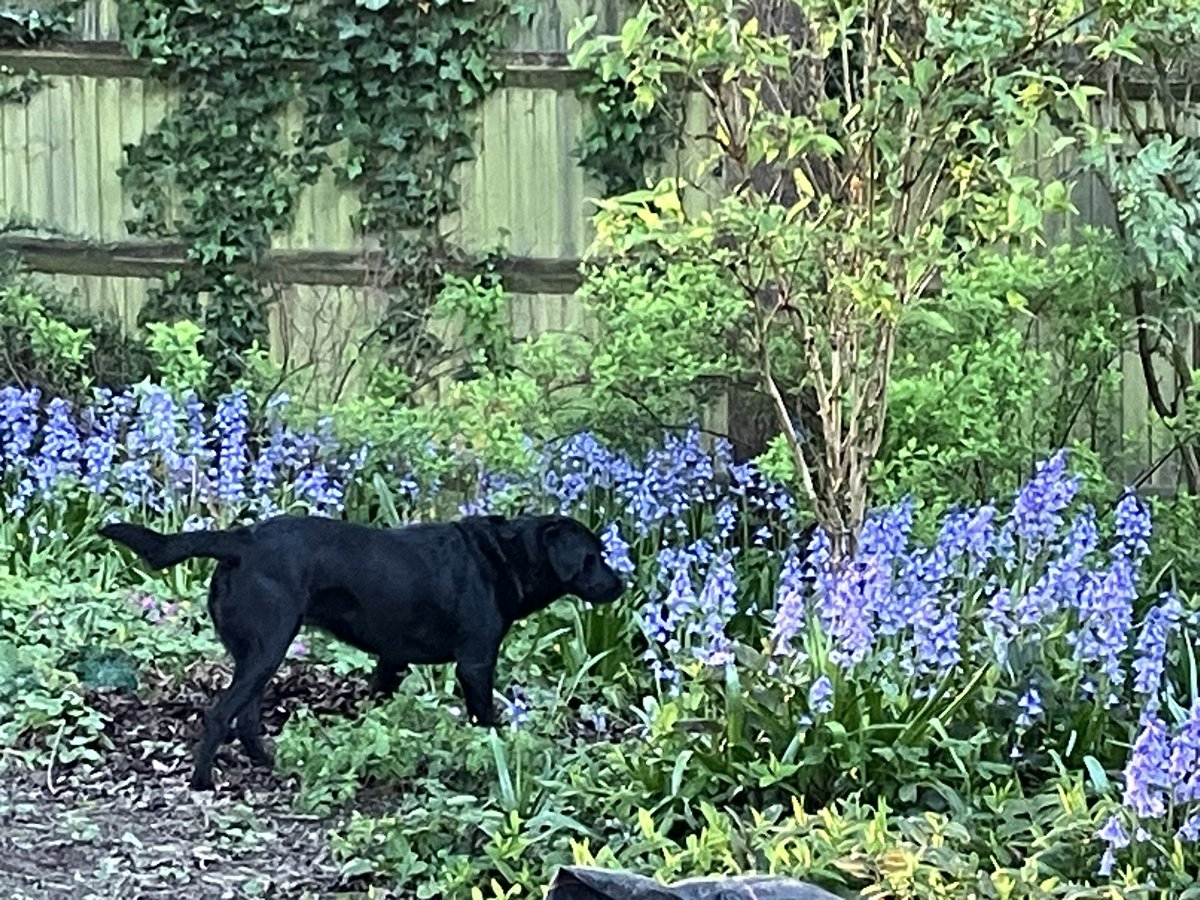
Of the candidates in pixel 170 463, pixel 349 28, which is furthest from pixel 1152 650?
pixel 349 28

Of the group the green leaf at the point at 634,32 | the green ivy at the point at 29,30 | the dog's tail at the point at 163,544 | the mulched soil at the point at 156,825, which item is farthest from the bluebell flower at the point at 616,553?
the green ivy at the point at 29,30

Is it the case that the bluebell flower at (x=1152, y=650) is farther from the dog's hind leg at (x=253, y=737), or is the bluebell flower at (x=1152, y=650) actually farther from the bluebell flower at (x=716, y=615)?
the dog's hind leg at (x=253, y=737)

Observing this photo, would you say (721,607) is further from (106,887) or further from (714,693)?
(106,887)

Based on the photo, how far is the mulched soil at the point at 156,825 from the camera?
4.90 metres

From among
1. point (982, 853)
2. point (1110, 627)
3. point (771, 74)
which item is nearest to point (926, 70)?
point (771, 74)

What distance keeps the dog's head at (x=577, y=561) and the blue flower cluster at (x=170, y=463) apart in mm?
1626

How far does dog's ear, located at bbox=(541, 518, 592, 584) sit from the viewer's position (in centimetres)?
567

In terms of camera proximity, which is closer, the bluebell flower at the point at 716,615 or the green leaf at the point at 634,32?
the green leaf at the point at 634,32

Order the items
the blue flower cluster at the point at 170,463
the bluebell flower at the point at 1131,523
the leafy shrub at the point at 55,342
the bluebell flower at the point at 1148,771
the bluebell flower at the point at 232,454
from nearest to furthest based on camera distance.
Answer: the bluebell flower at the point at 1148,771
the bluebell flower at the point at 1131,523
the bluebell flower at the point at 232,454
the blue flower cluster at the point at 170,463
the leafy shrub at the point at 55,342

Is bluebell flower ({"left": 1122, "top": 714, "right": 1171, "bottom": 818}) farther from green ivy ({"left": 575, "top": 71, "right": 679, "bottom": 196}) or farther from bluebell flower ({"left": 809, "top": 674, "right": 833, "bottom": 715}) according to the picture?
green ivy ({"left": 575, "top": 71, "right": 679, "bottom": 196})

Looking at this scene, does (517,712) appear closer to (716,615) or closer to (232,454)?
(716,615)

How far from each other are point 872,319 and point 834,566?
721mm

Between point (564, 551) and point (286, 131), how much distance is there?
4352mm

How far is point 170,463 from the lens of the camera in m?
7.41
